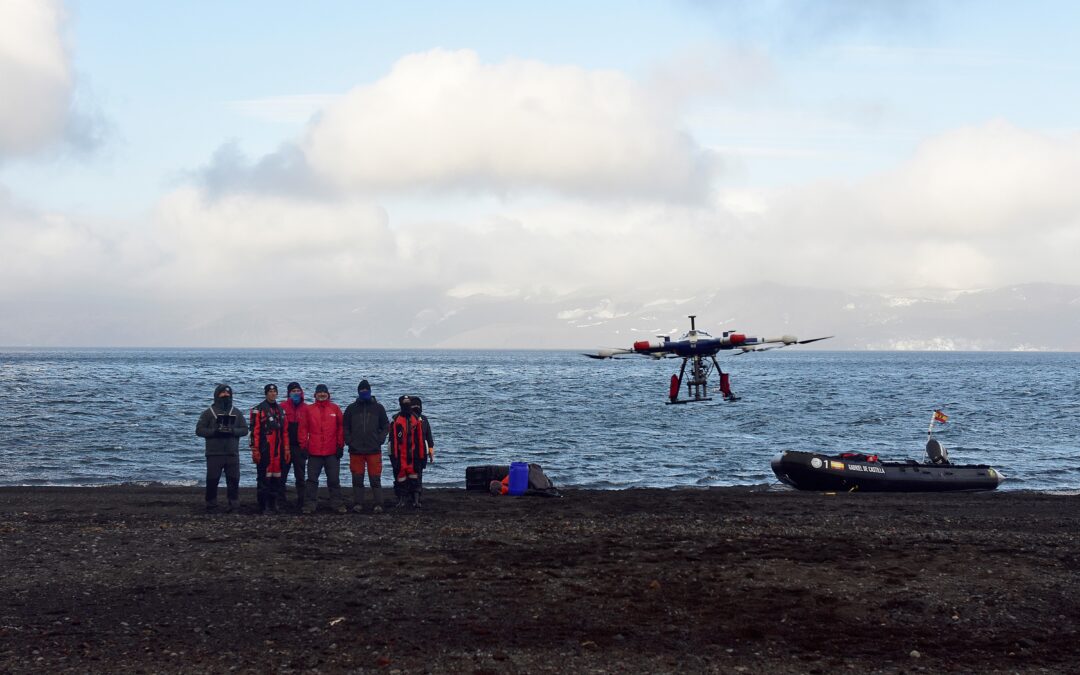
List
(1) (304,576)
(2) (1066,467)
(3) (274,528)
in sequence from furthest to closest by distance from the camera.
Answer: (2) (1066,467) < (3) (274,528) < (1) (304,576)

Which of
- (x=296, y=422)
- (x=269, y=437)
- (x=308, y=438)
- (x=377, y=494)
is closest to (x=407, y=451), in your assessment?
(x=377, y=494)

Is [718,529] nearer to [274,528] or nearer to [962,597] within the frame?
[962,597]

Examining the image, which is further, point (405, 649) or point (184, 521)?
point (184, 521)

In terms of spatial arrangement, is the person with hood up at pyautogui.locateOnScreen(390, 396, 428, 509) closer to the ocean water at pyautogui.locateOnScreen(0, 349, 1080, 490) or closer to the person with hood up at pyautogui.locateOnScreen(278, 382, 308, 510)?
the person with hood up at pyautogui.locateOnScreen(278, 382, 308, 510)

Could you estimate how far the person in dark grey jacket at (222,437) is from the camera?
19.5 m

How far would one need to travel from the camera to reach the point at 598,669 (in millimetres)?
10430

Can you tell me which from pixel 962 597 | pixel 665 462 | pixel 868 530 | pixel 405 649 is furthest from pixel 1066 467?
pixel 405 649

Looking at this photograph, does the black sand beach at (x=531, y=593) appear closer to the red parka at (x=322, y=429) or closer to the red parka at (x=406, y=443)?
the red parka at (x=406, y=443)

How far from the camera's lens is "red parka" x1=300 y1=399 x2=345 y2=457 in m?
19.7

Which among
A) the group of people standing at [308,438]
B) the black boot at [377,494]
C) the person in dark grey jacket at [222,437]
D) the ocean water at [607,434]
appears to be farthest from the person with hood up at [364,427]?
the ocean water at [607,434]

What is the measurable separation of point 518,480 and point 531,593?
11039 millimetres

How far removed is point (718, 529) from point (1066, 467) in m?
26.1

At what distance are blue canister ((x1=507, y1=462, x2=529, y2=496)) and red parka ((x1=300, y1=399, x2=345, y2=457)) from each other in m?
5.88

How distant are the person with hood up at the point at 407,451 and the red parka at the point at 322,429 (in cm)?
116
